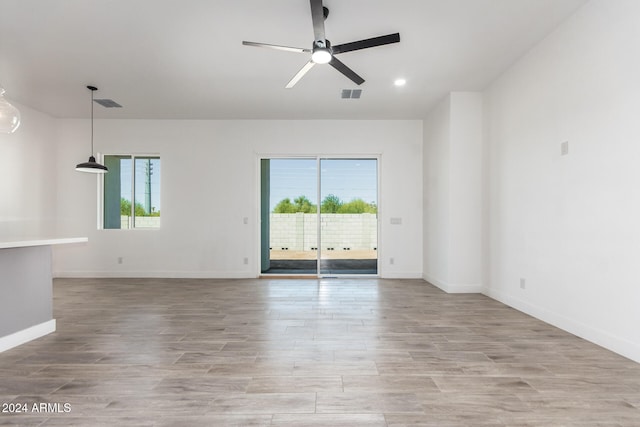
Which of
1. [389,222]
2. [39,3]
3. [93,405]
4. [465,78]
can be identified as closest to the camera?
[93,405]

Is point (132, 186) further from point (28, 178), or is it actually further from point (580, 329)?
point (580, 329)

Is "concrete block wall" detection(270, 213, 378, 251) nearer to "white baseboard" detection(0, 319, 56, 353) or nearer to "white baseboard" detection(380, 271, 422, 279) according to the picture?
"white baseboard" detection(380, 271, 422, 279)

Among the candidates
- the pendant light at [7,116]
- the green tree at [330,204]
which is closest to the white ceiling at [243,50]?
the pendant light at [7,116]

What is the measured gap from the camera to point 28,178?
5.63 m

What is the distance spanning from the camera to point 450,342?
9.55ft

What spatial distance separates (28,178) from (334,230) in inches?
209

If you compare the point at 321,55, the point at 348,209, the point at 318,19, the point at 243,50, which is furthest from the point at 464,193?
the point at 243,50

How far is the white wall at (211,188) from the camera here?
6.25 meters

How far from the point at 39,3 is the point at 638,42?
15.8 ft

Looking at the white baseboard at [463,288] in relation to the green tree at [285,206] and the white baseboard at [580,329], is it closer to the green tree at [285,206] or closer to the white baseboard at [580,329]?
the white baseboard at [580,329]

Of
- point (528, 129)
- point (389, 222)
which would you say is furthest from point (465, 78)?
point (389, 222)

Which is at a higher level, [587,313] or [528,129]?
[528,129]

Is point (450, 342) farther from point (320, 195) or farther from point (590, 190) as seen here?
point (320, 195)

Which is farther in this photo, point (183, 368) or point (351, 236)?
point (351, 236)
